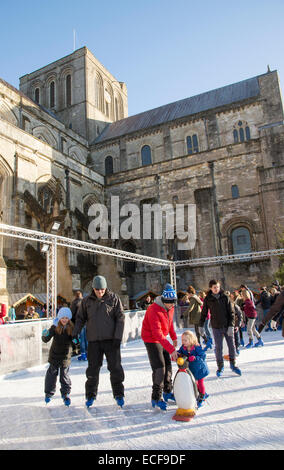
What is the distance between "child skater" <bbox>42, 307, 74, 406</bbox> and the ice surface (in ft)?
0.74

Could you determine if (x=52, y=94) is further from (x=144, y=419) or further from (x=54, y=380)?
(x=144, y=419)

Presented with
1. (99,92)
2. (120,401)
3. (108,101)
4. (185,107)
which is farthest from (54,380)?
(108,101)

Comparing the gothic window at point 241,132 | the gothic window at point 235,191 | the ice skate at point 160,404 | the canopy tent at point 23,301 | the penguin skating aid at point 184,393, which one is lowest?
the ice skate at point 160,404

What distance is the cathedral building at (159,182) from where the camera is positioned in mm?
16469

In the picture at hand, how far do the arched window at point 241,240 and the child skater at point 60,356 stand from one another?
56.7 feet

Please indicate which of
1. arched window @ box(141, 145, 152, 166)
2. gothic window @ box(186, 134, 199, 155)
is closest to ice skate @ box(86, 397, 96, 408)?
gothic window @ box(186, 134, 199, 155)

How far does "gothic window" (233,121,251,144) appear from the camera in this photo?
24.4 meters

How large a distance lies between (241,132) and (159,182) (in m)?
8.38

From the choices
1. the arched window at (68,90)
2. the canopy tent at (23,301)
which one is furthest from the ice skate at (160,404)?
the arched window at (68,90)

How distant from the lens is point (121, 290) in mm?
19219

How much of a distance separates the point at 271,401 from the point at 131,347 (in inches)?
216

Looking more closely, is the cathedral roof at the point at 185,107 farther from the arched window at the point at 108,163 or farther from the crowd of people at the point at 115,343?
the crowd of people at the point at 115,343

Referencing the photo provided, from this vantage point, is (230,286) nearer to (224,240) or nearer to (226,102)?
(224,240)

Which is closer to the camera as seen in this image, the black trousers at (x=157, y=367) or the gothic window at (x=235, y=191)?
the black trousers at (x=157, y=367)
